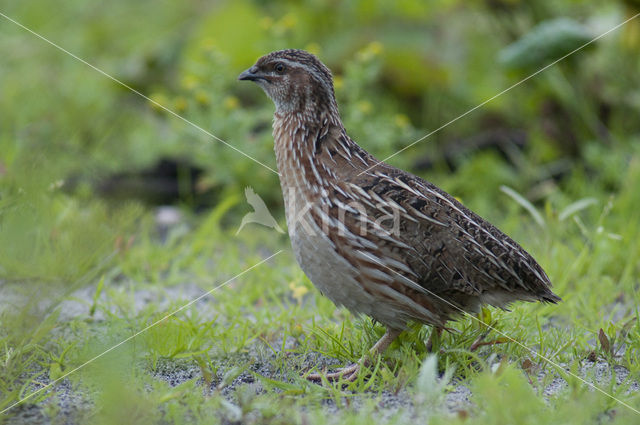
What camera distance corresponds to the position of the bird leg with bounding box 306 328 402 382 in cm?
337

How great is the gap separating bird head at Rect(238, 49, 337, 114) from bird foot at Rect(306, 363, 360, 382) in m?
1.32

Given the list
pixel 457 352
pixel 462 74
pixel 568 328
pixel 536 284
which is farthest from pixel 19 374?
pixel 462 74

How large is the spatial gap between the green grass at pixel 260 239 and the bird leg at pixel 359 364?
0.05 meters

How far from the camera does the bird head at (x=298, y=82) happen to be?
378cm

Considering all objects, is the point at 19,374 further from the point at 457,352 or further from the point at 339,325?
the point at 457,352

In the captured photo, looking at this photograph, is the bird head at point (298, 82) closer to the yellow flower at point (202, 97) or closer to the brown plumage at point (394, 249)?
the brown plumage at point (394, 249)

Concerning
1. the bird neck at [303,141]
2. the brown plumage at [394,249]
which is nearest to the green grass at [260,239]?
the brown plumage at [394,249]

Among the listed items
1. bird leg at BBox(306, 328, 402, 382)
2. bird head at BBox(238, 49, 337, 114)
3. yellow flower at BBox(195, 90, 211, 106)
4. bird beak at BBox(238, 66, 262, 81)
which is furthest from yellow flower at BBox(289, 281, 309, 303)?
yellow flower at BBox(195, 90, 211, 106)

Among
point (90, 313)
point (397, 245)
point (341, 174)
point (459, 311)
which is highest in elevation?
point (341, 174)

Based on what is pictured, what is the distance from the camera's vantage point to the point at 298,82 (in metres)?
3.79

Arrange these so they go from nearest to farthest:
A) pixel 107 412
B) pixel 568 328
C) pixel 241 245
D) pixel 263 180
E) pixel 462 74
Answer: pixel 107 412 → pixel 568 328 → pixel 241 245 → pixel 263 180 → pixel 462 74

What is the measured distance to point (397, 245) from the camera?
11.0ft

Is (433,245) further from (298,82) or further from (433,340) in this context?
(298,82)

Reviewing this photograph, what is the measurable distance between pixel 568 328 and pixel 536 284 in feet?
2.37
